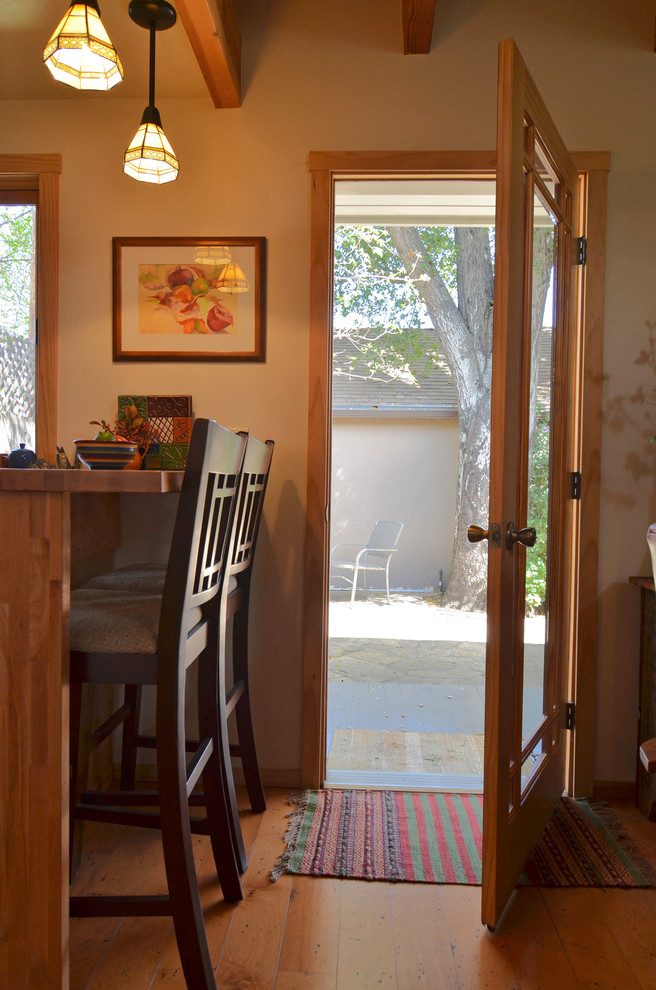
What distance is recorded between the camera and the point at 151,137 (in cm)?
216

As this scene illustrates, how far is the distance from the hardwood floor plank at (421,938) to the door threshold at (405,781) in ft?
1.98

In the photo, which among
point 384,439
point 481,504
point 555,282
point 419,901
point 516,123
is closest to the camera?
point 516,123

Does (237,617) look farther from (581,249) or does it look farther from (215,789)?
(581,249)

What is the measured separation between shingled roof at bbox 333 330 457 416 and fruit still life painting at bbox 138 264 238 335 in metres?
6.20

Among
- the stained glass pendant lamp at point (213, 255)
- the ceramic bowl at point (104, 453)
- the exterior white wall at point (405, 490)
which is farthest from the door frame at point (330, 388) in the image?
the exterior white wall at point (405, 490)

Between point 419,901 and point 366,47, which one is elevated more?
point 366,47

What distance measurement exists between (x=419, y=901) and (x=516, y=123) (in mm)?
1958

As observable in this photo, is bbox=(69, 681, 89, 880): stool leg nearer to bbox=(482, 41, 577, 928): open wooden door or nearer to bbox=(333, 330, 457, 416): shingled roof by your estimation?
bbox=(482, 41, 577, 928): open wooden door

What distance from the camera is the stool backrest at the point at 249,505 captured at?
1.88 m

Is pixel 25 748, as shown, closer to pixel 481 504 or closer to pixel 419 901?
pixel 419 901

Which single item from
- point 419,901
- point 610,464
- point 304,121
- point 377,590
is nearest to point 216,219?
point 304,121

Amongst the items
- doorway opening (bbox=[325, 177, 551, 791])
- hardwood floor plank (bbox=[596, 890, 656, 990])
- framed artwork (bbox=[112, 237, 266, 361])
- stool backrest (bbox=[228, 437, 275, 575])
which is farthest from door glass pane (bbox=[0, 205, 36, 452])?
hardwood floor plank (bbox=[596, 890, 656, 990])

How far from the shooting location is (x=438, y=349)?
28.8ft

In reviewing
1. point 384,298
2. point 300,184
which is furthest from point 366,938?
point 384,298
